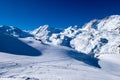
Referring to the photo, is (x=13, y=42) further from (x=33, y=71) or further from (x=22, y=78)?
(x=22, y=78)

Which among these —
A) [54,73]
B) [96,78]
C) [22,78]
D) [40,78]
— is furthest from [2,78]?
[96,78]

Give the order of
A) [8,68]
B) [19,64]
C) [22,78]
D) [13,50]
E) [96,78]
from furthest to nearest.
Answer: [13,50]
[19,64]
[8,68]
[96,78]
[22,78]

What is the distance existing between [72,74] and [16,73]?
6.58 meters

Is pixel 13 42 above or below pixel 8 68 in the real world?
above

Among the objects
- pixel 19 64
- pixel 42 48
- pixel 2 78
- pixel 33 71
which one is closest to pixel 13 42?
pixel 42 48

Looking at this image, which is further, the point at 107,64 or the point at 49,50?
the point at 49,50

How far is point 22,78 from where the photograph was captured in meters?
23.5

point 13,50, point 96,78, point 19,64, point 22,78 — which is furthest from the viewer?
point 13,50

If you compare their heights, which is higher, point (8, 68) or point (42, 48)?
point (42, 48)

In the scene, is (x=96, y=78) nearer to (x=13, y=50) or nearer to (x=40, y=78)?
(x=40, y=78)

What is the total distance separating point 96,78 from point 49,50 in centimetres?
2538

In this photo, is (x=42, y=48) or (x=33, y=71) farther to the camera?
(x=42, y=48)

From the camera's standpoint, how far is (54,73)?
2667cm

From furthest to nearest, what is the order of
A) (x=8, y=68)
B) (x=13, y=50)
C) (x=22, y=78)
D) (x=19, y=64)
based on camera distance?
(x=13, y=50), (x=19, y=64), (x=8, y=68), (x=22, y=78)
